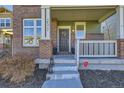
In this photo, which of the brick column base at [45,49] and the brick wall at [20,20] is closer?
the brick column base at [45,49]

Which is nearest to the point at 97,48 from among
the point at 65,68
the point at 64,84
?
the point at 65,68

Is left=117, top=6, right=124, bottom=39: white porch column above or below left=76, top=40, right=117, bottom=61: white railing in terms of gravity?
above

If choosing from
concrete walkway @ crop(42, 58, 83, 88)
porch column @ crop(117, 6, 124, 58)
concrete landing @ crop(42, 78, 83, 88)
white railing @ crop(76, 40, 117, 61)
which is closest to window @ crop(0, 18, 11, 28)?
white railing @ crop(76, 40, 117, 61)

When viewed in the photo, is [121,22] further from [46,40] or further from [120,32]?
[46,40]

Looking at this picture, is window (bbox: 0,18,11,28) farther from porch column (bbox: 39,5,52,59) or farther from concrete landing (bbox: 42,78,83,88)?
concrete landing (bbox: 42,78,83,88)

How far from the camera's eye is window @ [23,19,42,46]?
52.3 ft

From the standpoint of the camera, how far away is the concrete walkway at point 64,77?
321 inches

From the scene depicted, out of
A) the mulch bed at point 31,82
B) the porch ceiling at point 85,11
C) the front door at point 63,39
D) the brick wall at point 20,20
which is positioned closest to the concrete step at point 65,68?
the mulch bed at point 31,82

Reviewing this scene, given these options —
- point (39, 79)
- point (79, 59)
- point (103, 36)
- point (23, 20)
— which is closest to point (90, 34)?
point (103, 36)

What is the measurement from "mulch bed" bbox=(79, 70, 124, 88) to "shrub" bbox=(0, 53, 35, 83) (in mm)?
2353

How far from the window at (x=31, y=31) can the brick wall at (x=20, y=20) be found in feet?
0.91

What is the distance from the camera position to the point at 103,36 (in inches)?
685

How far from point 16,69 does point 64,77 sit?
203cm

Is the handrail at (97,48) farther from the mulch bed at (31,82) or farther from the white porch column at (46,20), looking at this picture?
the mulch bed at (31,82)
